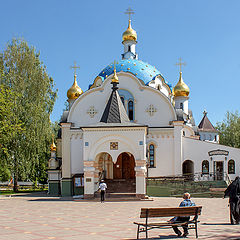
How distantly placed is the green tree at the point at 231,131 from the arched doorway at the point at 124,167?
23.4m

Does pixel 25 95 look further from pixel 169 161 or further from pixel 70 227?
pixel 70 227

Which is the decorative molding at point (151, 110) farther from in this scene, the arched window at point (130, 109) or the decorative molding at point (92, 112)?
the decorative molding at point (92, 112)

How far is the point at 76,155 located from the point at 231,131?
2671 cm

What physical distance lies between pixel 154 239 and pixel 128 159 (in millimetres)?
18876

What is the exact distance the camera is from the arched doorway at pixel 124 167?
27297 mm

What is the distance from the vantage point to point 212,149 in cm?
2852

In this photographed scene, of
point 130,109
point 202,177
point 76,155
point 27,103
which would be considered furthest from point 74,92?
point 202,177

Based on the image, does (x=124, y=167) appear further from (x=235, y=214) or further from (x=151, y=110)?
(x=235, y=214)

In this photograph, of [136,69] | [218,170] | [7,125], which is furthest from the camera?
[136,69]

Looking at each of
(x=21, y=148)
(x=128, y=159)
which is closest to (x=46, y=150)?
(x=21, y=148)

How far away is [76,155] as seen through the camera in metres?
28.0

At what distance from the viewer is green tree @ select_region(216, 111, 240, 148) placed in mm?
47106

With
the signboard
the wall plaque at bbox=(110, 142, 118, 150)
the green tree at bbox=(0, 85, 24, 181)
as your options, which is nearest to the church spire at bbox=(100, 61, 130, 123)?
the wall plaque at bbox=(110, 142, 118, 150)

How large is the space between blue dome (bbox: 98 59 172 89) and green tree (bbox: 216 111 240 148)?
58.4ft
